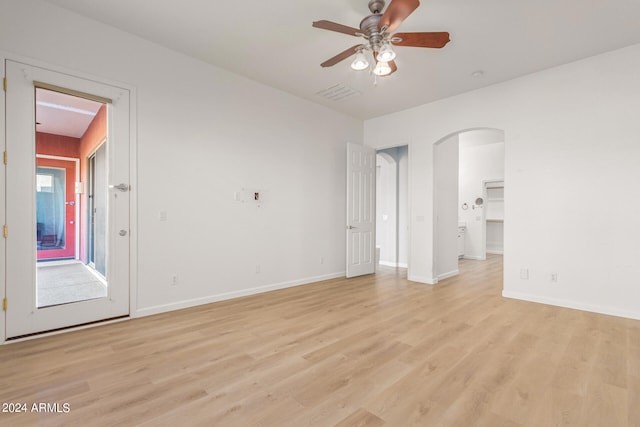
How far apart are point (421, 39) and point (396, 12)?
46 cm

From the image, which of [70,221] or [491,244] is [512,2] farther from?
[491,244]

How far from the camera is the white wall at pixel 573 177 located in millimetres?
3562

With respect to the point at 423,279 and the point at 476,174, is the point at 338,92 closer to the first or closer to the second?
the point at 423,279

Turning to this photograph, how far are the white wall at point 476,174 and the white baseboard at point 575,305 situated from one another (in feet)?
14.2

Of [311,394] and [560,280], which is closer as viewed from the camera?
[311,394]

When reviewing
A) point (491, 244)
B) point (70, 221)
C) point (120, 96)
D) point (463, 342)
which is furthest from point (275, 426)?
point (491, 244)

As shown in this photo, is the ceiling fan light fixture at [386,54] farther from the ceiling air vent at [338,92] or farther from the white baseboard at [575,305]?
the white baseboard at [575,305]

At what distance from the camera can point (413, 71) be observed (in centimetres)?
410

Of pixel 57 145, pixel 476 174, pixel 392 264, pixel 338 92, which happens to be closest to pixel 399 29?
pixel 338 92

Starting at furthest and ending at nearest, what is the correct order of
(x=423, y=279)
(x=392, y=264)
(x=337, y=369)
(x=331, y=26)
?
1. (x=392, y=264)
2. (x=423, y=279)
3. (x=331, y=26)
4. (x=337, y=369)

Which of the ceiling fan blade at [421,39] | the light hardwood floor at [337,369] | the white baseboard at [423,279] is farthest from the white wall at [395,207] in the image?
the ceiling fan blade at [421,39]

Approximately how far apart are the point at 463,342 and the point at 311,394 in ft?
5.34

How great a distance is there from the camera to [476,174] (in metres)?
8.95

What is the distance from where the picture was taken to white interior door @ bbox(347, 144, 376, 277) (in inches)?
224
